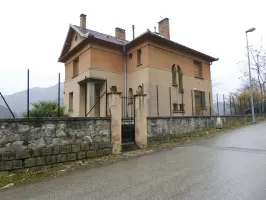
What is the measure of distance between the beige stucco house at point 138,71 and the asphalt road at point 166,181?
8.87m

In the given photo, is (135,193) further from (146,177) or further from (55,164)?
(55,164)

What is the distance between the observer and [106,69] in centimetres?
1817

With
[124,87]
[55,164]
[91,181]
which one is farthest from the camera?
[124,87]

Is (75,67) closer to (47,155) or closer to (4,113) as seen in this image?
(4,113)

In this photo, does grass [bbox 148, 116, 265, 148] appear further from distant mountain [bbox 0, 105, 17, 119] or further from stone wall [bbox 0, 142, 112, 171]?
distant mountain [bbox 0, 105, 17, 119]

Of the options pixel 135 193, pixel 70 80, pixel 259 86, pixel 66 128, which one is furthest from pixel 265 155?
pixel 259 86

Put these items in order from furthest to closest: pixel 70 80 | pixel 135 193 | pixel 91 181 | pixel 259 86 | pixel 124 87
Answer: pixel 259 86
pixel 70 80
pixel 124 87
pixel 91 181
pixel 135 193

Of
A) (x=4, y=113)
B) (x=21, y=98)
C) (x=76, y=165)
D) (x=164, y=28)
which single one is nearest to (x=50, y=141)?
(x=76, y=165)

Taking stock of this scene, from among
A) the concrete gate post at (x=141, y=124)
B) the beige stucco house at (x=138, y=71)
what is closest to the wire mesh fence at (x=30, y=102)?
the concrete gate post at (x=141, y=124)

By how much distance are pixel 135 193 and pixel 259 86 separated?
110 ft

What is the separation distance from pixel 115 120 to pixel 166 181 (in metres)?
4.35

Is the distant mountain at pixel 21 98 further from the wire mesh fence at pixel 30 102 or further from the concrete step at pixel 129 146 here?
the concrete step at pixel 129 146

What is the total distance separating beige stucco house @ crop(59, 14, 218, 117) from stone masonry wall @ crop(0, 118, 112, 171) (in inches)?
261

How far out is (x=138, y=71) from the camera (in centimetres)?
1800
